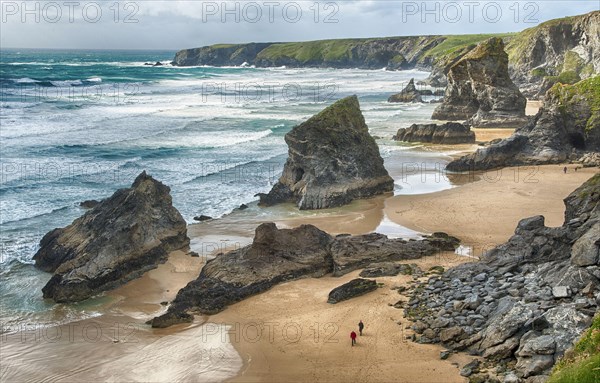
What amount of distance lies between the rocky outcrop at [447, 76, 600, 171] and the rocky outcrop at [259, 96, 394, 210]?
1075 centimetres

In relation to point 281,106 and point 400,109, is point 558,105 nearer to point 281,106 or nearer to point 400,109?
point 400,109

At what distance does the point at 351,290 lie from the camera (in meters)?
25.5

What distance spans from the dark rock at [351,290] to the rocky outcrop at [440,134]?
38.9 m

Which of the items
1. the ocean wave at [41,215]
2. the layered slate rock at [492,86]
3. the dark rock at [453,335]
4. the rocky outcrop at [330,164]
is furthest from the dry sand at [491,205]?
the layered slate rock at [492,86]

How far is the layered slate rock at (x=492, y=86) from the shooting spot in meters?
66.9

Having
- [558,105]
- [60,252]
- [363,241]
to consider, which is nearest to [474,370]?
[363,241]

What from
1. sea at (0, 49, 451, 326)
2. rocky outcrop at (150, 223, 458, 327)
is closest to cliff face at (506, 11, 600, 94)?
sea at (0, 49, 451, 326)

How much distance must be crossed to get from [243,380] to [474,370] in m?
7.45

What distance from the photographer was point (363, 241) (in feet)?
98.3

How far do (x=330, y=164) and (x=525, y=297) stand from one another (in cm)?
2180

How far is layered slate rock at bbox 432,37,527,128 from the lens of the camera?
220 feet

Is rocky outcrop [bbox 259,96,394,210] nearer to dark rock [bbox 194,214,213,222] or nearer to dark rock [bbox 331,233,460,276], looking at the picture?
dark rock [bbox 194,214,213,222]

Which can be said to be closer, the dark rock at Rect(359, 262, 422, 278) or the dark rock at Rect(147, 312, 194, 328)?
the dark rock at Rect(147, 312, 194, 328)

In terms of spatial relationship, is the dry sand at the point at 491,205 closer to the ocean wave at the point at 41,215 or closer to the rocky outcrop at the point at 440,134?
the rocky outcrop at the point at 440,134
